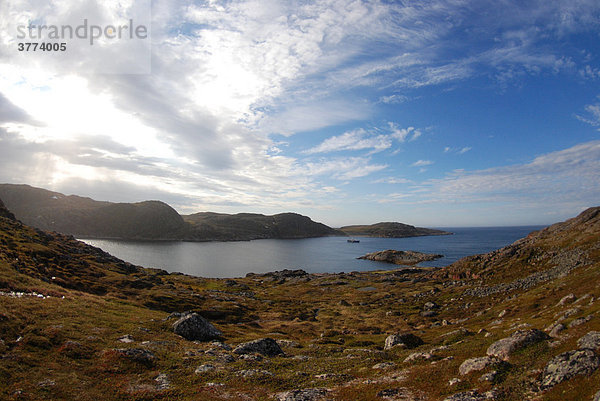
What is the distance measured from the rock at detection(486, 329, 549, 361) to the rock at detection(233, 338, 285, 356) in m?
23.4

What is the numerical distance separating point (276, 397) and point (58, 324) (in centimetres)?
2526

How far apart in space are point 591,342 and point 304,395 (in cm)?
1826

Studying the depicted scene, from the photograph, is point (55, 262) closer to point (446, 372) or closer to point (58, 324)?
point (58, 324)

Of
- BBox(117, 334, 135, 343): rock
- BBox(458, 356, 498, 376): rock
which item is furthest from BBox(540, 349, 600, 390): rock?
BBox(117, 334, 135, 343): rock


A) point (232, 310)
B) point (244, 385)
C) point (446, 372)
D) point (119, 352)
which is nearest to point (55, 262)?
point (232, 310)

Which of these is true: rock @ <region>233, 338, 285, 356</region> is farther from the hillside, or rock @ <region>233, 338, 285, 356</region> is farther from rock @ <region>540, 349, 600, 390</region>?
rock @ <region>540, 349, 600, 390</region>

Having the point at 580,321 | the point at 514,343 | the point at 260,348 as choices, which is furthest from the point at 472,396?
the point at 260,348

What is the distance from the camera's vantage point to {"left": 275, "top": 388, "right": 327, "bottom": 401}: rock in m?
19.4

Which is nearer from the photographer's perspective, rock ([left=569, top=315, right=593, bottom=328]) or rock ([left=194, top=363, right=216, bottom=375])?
rock ([left=569, top=315, right=593, bottom=328])

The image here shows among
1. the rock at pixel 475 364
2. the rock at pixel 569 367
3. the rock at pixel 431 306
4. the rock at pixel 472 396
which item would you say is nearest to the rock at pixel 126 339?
the rock at pixel 472 396

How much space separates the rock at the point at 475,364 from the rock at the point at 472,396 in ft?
9.93

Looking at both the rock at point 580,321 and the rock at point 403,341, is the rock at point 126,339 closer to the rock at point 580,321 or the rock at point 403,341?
the rock at point 403,341

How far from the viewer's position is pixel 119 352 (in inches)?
1054

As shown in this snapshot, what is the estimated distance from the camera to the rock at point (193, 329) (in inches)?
1566
